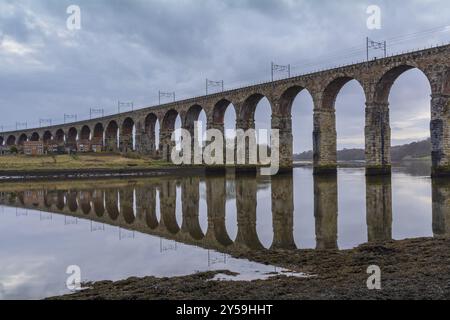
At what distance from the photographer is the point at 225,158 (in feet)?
227

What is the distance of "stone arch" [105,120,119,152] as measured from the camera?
334 ft

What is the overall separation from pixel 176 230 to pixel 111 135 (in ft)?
299

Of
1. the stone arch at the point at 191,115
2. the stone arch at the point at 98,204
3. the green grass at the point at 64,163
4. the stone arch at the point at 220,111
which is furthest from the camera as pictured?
the stone arch at the point at 191,115

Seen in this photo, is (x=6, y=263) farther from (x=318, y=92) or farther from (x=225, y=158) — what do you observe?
(x=225, y=158)

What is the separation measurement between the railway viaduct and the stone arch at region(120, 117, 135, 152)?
1070 centimetres

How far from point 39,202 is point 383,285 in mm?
24519

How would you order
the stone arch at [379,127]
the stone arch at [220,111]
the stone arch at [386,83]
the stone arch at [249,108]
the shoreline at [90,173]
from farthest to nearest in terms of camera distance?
the stone arch at [220,111] → the stone arch at [249,108] → the shoreline at [90,173] → the stone arch at [379,127] → the stone arch at [386,83]

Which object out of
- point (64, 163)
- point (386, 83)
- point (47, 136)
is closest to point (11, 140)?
point (47, 136)

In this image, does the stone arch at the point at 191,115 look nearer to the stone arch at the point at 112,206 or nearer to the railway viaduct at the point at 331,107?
the railway viaduct at the point at 331,107

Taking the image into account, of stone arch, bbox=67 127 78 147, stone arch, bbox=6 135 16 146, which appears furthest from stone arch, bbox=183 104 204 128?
stone arch, bbox=6 135 16 146

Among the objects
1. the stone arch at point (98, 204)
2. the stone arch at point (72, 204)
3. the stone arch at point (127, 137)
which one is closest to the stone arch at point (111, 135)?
the stone arch at point (127, 137)

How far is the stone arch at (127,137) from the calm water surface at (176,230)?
2707 inches

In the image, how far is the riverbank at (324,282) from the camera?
7727mm

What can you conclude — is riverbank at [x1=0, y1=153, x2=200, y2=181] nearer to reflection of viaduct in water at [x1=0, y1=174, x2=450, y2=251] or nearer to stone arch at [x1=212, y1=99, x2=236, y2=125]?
stone arch at [x1=212, y1=99, x2=236, y2=125]
